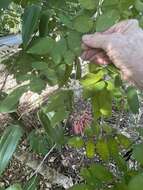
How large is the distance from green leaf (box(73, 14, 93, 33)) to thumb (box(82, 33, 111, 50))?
0.06 feet

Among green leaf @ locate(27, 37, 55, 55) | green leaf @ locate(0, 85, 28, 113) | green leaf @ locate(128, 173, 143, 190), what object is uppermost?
green leaf @ locate(27, 37, 55, 55)

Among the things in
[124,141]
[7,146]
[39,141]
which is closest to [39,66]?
[7,146]

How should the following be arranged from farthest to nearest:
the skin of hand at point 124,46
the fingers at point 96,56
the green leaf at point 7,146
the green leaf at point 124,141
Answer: the green leaf at point 124,141 < the green leaf at point 7,146 < the fingers at point 96,56 < the skin of hand at point 124,46

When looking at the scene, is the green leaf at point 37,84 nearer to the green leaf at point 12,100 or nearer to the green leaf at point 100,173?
the green leaf at point 12,100

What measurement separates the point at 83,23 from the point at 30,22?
0.79 ft

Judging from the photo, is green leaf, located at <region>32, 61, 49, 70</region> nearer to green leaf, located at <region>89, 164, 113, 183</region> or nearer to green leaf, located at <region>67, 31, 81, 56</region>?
green leaf, located at <region>67, 31, 81, 56</region>

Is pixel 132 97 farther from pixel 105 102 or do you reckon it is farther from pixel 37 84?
pixel 37 84

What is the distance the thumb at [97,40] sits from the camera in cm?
87

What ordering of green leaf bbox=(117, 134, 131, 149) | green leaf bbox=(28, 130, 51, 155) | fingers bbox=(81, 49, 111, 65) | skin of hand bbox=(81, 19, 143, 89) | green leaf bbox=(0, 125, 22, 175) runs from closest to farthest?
skin of hand bbox=(81, 19, 143, 89), fingers bbox=(81, 49, 111, 65), green leaf bbox=(0, 125, 22, 175), green leaf bbox=(117, 134, 131, 149), green leaf bbox=(28, 130, 51, 155)

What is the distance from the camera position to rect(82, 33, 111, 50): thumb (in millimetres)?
872

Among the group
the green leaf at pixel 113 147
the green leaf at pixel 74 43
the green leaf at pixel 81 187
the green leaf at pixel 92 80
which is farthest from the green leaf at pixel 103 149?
the green leaf at pixel 74 43

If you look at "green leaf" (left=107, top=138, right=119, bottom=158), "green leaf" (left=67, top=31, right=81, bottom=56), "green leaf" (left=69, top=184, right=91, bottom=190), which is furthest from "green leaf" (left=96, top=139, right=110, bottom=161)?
"green leaf" (left=67, top=31, right=81, bottom=56)

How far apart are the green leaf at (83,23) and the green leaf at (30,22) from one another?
215mm

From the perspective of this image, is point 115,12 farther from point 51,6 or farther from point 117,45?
point 51,6
